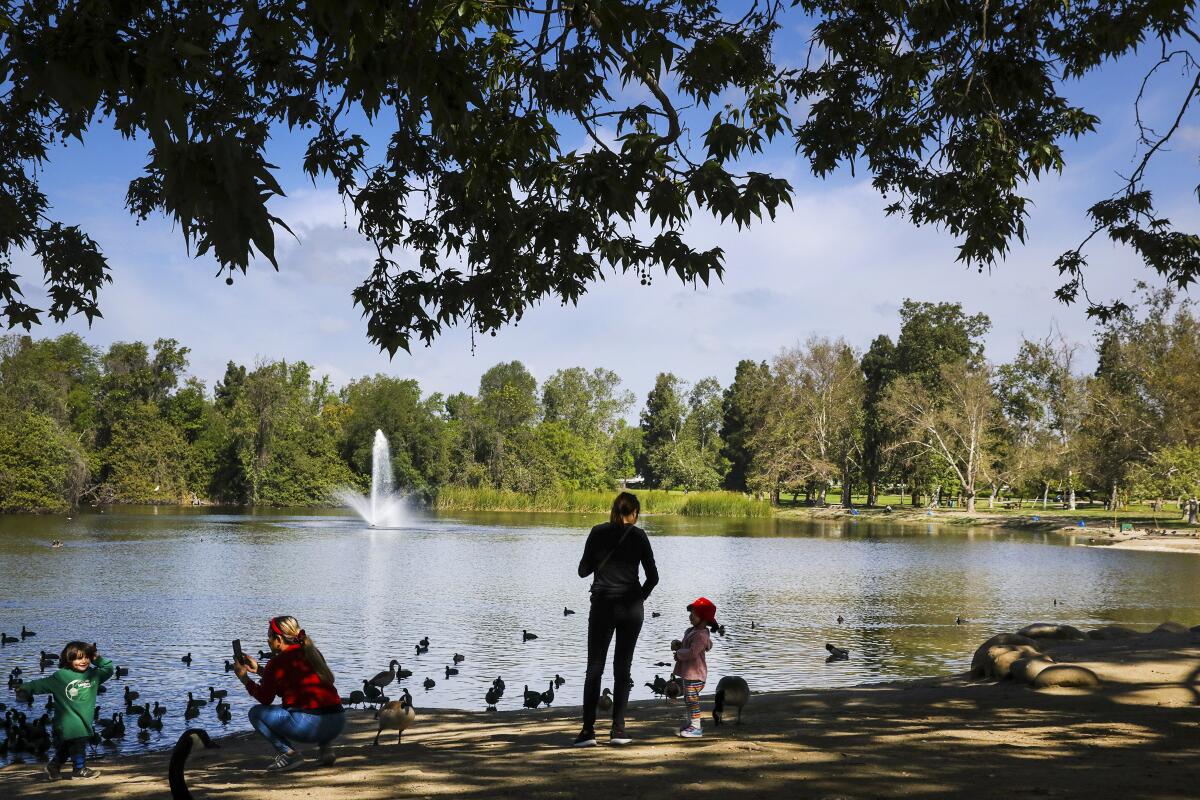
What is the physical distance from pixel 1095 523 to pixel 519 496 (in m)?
42.9

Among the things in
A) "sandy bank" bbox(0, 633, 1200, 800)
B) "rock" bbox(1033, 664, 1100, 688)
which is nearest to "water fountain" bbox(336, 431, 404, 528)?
"sandy bank" bbox(0, 633, 1200, 800)

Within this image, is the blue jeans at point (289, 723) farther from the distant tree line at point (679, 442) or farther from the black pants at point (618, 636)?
the distant tree line at point (679, 442)

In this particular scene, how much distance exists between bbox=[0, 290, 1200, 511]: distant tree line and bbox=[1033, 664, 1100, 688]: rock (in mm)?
49538

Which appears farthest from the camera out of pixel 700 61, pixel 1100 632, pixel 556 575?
pixel 556 575

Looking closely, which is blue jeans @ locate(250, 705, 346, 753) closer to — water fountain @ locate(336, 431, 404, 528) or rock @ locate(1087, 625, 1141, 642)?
rock @ locate(1087, 625, 1141, 642)

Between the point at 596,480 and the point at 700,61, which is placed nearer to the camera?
the point at 700,61

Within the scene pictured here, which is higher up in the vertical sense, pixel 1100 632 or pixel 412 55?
pixel 412 55

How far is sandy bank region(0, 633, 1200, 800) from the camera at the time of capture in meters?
Answer: 6.46

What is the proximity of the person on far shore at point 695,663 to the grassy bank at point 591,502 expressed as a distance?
68.2 m

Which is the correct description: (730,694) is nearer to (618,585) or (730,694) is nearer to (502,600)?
(618,585)

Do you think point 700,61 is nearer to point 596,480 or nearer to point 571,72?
point 571,72

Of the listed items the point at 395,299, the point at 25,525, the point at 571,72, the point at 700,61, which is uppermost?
the point at 571,72

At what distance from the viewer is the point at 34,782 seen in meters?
8.34

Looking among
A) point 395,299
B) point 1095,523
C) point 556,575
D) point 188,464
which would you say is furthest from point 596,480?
point 395,299
